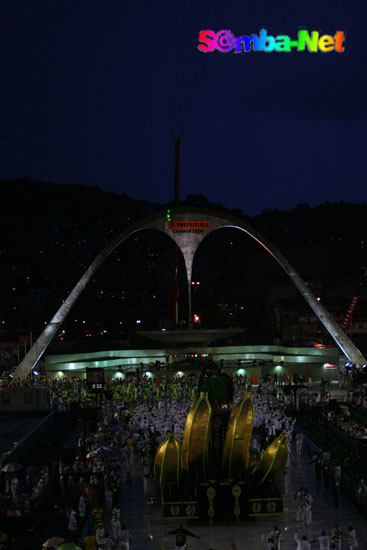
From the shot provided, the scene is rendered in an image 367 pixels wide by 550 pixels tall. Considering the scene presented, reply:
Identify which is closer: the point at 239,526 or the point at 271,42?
the point at 239,526

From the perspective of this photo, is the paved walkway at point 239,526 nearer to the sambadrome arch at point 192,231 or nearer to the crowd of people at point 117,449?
the crowd of people at point 117,449

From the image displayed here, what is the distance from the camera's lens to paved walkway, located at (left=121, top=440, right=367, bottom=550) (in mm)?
17344

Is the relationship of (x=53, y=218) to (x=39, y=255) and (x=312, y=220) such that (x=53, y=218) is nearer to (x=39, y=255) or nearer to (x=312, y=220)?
(x=39, y=255)

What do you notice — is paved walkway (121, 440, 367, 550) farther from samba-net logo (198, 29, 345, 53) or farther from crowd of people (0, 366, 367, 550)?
samba-net logo (198, 29, 345, 53)

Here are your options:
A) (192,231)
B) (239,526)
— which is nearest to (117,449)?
(239,526)

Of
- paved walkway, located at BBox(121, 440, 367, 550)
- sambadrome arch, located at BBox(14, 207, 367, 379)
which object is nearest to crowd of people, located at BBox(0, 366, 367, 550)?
paved walkway, located at BBox(121, 440, 367, 550)

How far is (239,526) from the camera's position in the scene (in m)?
18.6

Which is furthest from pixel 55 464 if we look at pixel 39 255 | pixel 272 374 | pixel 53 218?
pixel 53 218

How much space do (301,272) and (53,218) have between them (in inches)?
3123

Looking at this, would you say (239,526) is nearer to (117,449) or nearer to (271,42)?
(117,449)

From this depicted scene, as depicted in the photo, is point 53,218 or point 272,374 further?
point 53,218

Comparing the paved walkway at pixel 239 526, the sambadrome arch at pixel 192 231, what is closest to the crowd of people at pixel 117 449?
the paved walkway at pixel 239 526

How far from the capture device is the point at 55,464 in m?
23.7

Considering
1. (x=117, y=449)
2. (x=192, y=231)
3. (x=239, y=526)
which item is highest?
(x=192, y=231)
